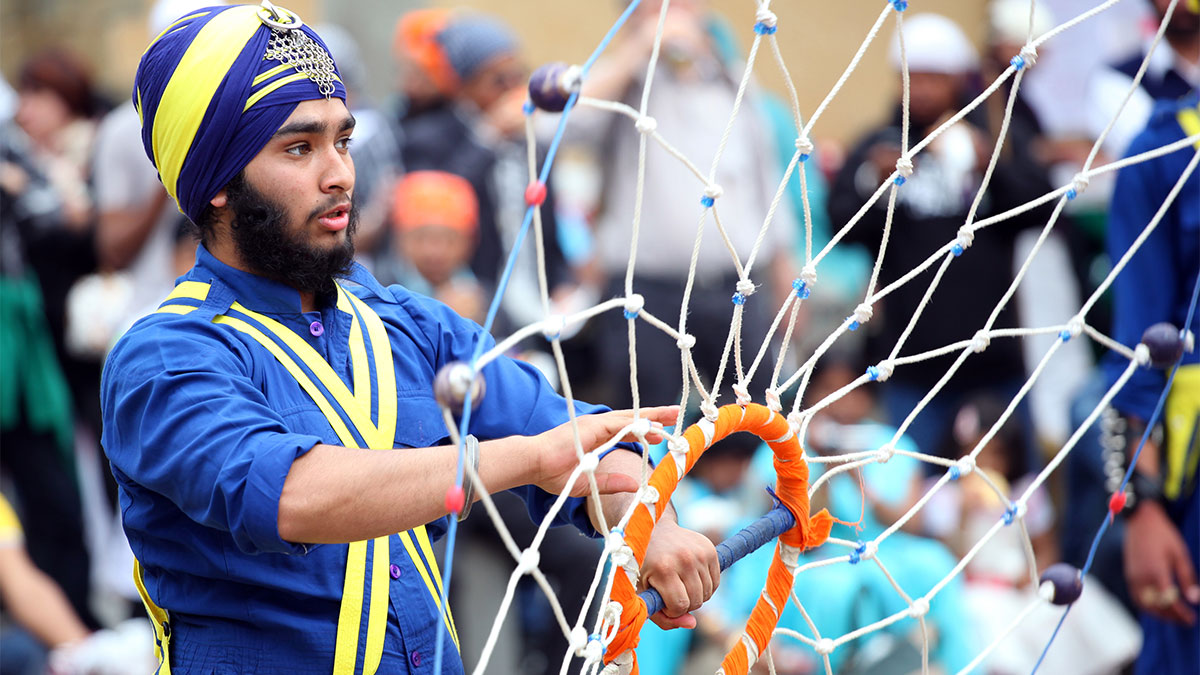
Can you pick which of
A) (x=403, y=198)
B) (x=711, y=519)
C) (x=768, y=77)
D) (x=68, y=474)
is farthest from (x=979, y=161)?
(x=68, y=474)

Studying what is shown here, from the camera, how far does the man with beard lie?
6.18ft

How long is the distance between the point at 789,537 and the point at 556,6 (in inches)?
273

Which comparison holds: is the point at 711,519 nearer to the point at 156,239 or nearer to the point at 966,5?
the point at 156,239

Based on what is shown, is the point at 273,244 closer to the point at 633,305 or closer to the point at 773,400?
the point at 633,305

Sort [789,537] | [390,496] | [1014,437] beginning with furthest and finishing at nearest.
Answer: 1. [1014,437]
2. [789,537]
3. [390,496]

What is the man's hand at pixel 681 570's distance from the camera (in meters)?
2.08

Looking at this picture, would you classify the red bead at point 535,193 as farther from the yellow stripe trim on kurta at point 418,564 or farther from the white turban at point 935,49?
the white turban at point 935,49

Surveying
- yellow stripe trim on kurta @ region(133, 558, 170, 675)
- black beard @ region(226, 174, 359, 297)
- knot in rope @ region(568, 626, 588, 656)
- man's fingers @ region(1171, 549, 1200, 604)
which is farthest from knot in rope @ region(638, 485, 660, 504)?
man's fingers @ region(1171, 549, 1200, 604)

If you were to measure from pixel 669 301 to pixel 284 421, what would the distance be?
330 centimetres

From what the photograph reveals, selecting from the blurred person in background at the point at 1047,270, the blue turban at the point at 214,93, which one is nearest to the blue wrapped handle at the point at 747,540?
the blue turban at the point at 214,93

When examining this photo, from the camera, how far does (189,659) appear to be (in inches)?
82.4

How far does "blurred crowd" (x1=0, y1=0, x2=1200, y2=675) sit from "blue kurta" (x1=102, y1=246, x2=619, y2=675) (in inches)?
91.9

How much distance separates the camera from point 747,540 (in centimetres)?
227

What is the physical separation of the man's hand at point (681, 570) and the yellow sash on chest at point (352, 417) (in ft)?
1.04
